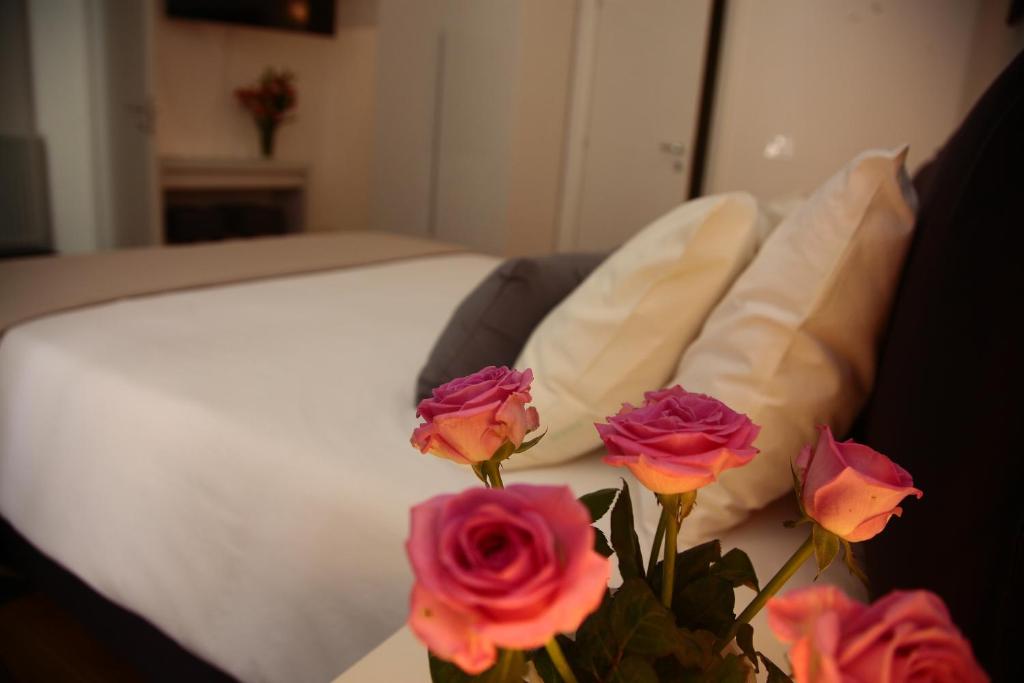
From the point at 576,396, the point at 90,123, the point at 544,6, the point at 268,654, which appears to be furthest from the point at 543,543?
the point at 90,123

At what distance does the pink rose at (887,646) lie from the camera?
241mm

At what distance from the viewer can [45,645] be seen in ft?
5.08

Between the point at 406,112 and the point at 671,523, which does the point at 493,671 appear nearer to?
the point at 671,523

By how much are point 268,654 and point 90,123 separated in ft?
15.8

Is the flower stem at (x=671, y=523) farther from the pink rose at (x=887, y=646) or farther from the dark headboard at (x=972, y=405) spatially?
the dark headboard at (x=972, y=405)

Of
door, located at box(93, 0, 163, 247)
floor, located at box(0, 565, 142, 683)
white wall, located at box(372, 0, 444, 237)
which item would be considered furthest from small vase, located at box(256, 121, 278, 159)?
floor, located at box(0, 565, 142, 683)

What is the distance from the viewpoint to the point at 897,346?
2.71 feet

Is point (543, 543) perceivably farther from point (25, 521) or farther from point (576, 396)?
point (25, 521)

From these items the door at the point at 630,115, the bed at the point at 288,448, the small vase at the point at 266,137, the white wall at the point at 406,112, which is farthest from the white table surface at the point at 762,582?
the small vase at the point at 266,137

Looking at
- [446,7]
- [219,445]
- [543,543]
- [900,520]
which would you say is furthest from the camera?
[446,7]

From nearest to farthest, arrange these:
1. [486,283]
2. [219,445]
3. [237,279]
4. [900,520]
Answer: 1. [900,520]
2. [219,445]
3. [486,283]
4. [237,279]

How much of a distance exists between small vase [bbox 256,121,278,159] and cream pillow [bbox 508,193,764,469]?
17.5ft

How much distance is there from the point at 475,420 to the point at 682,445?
0.10 m

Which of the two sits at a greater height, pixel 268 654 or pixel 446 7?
pixel 446 7
